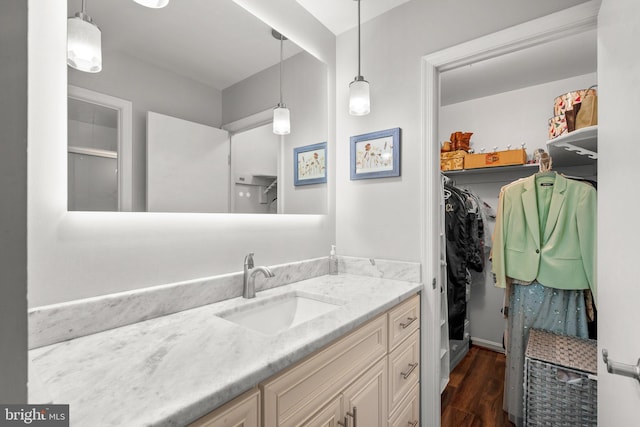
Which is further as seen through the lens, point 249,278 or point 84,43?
point 249,278

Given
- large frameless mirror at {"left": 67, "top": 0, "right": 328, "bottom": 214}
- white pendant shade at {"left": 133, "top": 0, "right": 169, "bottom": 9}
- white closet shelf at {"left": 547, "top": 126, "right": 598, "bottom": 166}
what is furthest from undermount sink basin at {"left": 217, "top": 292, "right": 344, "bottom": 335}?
white closet shelf at {"left": 547, "top": 126, "right": 598, "bottom": 166}

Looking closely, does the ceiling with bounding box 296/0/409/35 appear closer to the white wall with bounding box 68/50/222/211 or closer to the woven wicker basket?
the white wall with bounding box 68/50/222/211

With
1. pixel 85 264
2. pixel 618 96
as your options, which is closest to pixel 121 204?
pixel 85 264

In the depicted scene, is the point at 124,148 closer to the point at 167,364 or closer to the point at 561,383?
the point at 167,364

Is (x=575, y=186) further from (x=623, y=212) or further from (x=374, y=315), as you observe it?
(x=374, y=315)

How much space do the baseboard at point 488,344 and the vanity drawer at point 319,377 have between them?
7.47 ft

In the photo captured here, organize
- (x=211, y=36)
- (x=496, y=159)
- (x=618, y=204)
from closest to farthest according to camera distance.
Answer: (x=618, y=204), (x=211, y=36), (x=496, y=159)

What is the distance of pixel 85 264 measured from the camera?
88 cm

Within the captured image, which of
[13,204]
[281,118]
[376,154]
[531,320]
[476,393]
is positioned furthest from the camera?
[476,393]

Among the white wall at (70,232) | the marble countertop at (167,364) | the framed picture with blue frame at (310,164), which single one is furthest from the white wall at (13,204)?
the framed picture with blue frame at (310,164)

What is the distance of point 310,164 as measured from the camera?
175 cm

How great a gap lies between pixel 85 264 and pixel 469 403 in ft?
7.74

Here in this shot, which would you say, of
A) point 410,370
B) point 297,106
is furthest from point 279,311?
point 297,106

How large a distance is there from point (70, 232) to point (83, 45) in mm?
572
